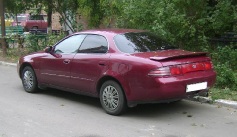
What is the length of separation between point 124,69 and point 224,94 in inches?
102

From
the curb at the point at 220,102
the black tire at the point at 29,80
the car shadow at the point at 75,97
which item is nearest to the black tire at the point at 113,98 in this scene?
the car shadow at the point at 75,97

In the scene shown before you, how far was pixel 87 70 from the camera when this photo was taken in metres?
7.07

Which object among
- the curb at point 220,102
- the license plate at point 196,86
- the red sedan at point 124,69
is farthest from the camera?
the curb at point 220,102

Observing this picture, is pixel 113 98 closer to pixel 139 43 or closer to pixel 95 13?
pixel 139 43

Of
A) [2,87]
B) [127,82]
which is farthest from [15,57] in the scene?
[127,82]

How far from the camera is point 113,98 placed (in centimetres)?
670

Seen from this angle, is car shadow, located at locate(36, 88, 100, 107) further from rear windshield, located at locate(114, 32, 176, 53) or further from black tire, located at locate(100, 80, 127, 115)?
rear windshield, located at locate(114, 32, 176, 53)

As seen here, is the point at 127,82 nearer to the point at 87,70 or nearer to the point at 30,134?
the point at 87,70

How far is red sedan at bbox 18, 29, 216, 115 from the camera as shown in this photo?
6.14 meters

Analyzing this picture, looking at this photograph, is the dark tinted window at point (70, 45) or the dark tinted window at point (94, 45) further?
the dark tinted window at point (70, 45)

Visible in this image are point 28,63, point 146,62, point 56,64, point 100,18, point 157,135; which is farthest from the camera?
point 100,18

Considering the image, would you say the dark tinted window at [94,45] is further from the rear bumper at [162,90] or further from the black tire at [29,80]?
the black tire at [29,80]

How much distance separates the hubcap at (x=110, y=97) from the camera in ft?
21.9

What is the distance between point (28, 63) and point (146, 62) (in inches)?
142
